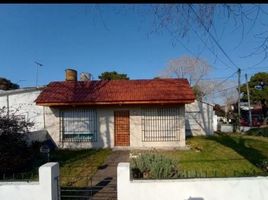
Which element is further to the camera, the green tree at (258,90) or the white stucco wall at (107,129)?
the green tree at (258,90)

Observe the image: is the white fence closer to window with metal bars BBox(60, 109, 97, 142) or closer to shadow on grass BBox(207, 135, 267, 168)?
shadow on grass BBox(207, 135, 267, 168)

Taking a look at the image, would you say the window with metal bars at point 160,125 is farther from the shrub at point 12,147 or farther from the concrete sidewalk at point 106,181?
the shrub at point 12,147

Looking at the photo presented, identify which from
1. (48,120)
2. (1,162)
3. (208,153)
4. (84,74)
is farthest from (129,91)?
(1,162)

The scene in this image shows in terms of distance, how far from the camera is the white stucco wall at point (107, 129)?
893 inches

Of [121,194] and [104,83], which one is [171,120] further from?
[121,194]

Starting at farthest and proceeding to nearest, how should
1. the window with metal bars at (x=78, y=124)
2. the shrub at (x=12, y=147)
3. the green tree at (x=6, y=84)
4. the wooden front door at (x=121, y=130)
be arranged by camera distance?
the green tree at (x=6, y=84), the window with metal bars at (x=78, y=124), the wooden front door at (x=121, y=130), the shrub at (x=12, y=147)

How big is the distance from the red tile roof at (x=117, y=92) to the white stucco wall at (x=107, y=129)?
0.75 metres

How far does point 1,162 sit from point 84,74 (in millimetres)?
20342

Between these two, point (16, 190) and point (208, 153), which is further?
point (208, 153)

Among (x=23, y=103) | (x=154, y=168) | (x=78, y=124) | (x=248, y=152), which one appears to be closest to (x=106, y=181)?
(x=154, y=168)

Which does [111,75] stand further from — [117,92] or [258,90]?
[117,92]

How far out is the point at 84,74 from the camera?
3275 cm

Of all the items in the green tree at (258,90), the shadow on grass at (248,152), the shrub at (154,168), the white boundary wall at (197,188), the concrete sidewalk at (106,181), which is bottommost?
the shadow on grass at (248,152)

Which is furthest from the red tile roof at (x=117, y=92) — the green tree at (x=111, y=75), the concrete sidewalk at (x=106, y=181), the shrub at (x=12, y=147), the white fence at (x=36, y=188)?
the green tree at (x=111, y=75)
